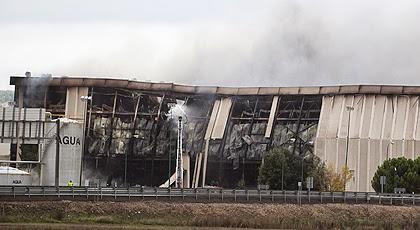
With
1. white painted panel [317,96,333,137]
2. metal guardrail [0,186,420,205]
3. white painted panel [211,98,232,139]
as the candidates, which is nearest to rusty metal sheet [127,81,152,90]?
white painted panel [211,98,232,139]

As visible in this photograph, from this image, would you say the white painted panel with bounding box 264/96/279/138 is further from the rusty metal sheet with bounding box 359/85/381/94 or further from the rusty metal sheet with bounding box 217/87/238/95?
the rusty metal sheet with bounding box 359/85/381/94

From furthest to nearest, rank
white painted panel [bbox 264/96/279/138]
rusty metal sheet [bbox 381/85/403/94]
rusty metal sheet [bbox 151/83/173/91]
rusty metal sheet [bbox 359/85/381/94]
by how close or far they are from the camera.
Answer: rusty metal sheet [bbox 151/83/173/91], white painted panel [bbox 264/96/279/138], rusty metal sheet [bbox 359/85/381/94], rusty metal sheet [bbox 381/85/403/94]

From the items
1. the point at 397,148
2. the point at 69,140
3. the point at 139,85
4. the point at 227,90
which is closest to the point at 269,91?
the point at 227,90

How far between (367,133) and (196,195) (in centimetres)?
6988

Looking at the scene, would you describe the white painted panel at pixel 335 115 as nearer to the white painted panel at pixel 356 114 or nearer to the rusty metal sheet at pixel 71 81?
the white painted panel at pixel 356 114

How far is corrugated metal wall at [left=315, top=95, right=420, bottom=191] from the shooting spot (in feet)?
488

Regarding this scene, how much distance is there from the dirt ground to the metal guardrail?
6.28ft

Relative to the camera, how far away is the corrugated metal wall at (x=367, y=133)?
488 feet

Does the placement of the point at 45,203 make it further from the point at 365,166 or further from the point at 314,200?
the point at 365,166

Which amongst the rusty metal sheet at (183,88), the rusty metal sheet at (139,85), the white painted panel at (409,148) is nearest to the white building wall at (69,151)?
the rusty metal sheet at (139,85)

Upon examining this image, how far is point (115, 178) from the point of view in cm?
15750

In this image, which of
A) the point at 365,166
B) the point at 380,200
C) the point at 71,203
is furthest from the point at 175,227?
the point at 365,166

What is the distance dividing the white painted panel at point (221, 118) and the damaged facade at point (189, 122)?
0.49 ft

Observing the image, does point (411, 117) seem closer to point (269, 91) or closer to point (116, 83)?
point (269, 91)
